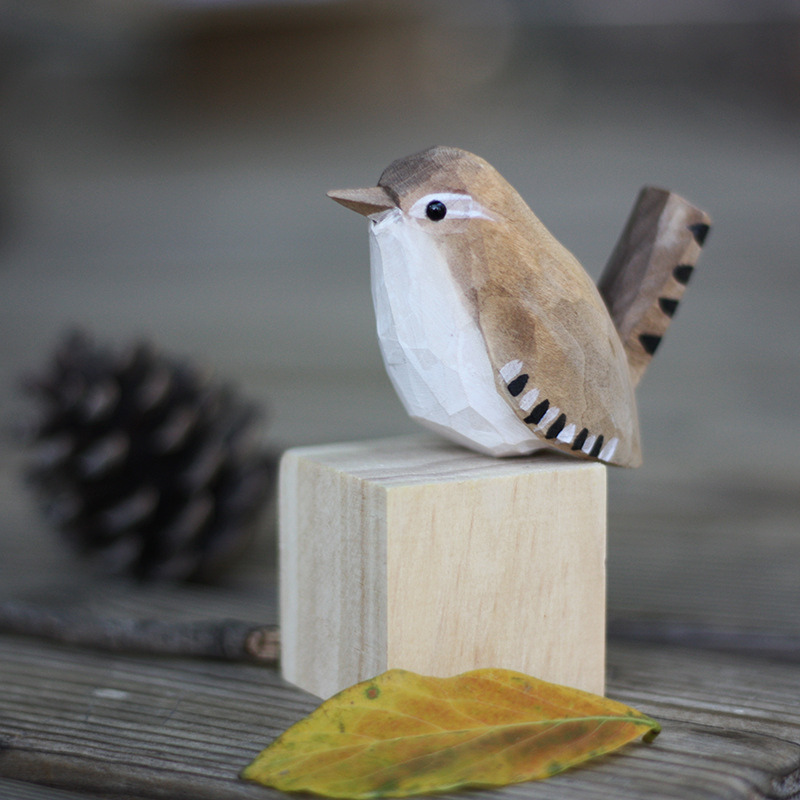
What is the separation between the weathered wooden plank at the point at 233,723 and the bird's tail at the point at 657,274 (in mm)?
196

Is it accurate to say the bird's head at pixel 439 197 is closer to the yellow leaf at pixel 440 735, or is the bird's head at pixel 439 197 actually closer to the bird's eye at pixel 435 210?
the bird's eye at pixel 435 210

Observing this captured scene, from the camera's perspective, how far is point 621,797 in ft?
1.52

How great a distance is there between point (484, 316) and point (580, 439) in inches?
3.6

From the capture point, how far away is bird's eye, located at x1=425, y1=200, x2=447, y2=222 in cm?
57

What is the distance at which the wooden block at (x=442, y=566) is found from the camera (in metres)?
0.55

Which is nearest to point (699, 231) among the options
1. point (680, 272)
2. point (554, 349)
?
point (680, 272)

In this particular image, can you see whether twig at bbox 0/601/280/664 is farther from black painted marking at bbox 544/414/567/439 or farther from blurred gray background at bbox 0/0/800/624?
blurred gray background at bbox 0/0/800/624

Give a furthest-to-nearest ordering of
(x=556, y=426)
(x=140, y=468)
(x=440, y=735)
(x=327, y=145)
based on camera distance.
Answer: (x=327, y=145), (x=140, y=468), (x=556, y=426), (x=440, y=735)

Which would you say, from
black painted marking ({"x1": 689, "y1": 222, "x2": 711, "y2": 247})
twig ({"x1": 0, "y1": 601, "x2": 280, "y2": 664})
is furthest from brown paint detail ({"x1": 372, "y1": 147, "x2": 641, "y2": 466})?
twig ({"x1": 0, "y1": 601, "x2": 280, "y2": 664})

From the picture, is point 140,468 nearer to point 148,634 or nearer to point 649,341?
point 148,634

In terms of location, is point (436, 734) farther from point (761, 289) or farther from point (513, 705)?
point (761, 289)

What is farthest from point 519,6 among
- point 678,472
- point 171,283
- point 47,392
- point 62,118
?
point 47,392

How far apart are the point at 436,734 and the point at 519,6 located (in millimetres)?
1967

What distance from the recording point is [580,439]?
0.60 metres
